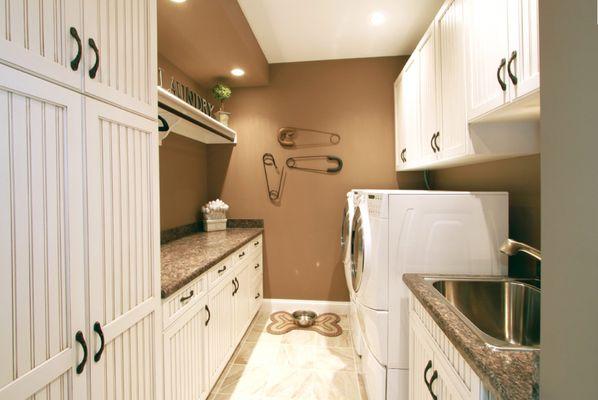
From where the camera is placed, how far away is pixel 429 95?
78.2 inches

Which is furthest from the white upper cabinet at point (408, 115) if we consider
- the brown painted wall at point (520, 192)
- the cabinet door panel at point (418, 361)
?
the cabinet door panel at point (418, 361)

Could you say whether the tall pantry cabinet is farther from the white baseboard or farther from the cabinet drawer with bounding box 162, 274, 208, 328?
the white baseboard

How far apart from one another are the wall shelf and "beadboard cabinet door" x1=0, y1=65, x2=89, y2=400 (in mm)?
999

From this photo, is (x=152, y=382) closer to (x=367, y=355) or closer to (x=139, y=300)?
(x=139, y=300)

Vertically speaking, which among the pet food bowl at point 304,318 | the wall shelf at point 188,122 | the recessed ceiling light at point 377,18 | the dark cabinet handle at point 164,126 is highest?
the recessed ceiling light at point 377,18

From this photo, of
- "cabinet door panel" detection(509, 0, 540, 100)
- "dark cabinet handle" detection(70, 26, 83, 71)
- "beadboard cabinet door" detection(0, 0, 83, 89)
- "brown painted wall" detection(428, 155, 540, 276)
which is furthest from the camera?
"brown painted wall" detection(428, 155, 540, 276)

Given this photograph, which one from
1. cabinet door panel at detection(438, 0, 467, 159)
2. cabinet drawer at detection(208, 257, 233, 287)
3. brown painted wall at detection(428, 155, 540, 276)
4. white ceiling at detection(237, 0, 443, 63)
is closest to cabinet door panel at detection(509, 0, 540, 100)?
cabinet door panel at detection(438, 0, 467, 159)

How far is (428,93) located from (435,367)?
1714 millimetres

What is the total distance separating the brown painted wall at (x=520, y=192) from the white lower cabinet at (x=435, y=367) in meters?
0.73

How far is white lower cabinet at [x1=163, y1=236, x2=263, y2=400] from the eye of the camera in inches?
51.8

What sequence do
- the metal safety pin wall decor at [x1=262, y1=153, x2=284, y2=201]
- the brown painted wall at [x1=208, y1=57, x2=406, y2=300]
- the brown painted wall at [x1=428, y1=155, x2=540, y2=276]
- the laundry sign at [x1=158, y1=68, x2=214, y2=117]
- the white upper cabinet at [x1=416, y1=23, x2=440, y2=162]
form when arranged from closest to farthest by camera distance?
1. the brown painted wall at [x1=428, y1=155, x2=540, y2=276]
2. the white upper cabinet at [x1=416, y1=23, x2=440, y2=162]
3. the laundry sign at [x1=158, y1=68, x2=214, y2=117]
4. the brown painted wall at [x1=208, y1=57, x2=406, y2=300]
5. the metal safety pin wall decor at [x1=262, y1=153, x2=284, y2=201]

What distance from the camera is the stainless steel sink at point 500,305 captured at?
1.27 meters

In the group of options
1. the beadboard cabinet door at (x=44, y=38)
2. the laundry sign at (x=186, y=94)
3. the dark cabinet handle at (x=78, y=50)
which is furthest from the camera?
the laundry sign at (x=186, y=94)

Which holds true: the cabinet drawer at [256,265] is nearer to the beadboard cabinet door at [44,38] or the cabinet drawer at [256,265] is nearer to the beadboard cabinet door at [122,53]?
the beadboard cabinet door at [122,53]
